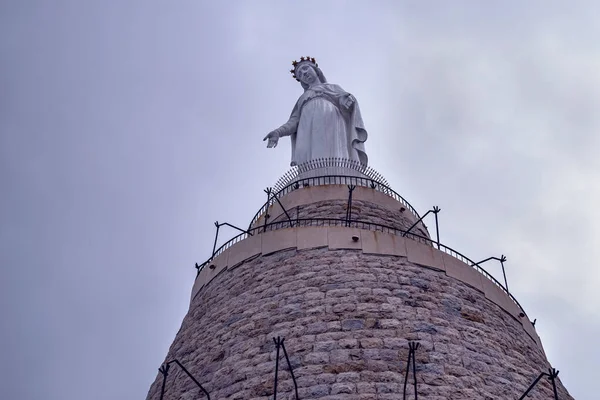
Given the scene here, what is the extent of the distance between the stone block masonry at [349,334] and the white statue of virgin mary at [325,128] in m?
6.24

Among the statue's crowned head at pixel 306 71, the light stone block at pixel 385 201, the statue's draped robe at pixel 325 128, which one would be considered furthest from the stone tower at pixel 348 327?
the statue's crowned head at pixel 306 71

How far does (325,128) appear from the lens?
59.3 ft

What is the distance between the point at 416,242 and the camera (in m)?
12.1

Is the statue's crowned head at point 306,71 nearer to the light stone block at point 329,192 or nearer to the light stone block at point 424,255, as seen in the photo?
the light stone block at point 329,192

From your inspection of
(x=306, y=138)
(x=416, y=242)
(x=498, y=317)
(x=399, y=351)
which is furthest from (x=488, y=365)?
(x=306, y=138)

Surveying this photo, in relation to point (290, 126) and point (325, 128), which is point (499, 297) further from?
point (290, 126)

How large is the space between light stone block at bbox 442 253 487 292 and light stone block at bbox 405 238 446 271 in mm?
124

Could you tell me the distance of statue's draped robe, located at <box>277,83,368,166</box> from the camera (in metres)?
17.8

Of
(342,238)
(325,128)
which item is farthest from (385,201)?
(342,238)

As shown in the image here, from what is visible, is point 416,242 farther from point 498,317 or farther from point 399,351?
point 399,351

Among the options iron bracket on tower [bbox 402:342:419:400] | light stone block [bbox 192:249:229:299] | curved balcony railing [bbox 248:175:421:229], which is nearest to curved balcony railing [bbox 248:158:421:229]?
curved balcony railing [bbox 248:175:421:229]

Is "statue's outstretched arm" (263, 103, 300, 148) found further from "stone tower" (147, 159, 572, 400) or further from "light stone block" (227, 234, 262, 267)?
"light stone block" (227, 234, 262, 267)

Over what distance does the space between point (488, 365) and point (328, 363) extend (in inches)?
93.9

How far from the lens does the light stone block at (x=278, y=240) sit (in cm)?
1202
